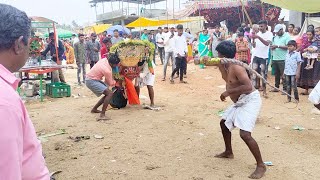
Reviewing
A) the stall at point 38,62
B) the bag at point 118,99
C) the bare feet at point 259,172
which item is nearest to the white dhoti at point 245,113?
the bare feet at point 259,172

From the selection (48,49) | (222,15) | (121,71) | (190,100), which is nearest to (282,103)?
(190,100)

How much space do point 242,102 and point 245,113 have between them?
0.49 ft

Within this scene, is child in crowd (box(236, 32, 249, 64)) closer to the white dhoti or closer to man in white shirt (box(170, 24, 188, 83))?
man in white shirt (box(170, 24, 188, 83))

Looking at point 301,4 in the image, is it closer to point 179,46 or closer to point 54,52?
point 179,46

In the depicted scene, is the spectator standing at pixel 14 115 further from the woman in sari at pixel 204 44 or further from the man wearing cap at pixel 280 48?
the woman in sari at pixel 204 44

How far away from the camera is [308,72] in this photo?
8891 mm

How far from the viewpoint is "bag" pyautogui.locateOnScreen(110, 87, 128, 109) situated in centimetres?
773

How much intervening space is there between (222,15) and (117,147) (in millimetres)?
20870

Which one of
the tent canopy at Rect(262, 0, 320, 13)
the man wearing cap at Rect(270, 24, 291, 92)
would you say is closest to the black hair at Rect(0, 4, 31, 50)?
the tent canopy at Rect(262, 0, 320, 13)

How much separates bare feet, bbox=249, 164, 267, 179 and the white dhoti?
44 cm

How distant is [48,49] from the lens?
37.0ft

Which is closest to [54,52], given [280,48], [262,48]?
[262,48]

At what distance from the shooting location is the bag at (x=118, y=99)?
7734 millimetres

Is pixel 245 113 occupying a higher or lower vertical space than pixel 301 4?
lower
